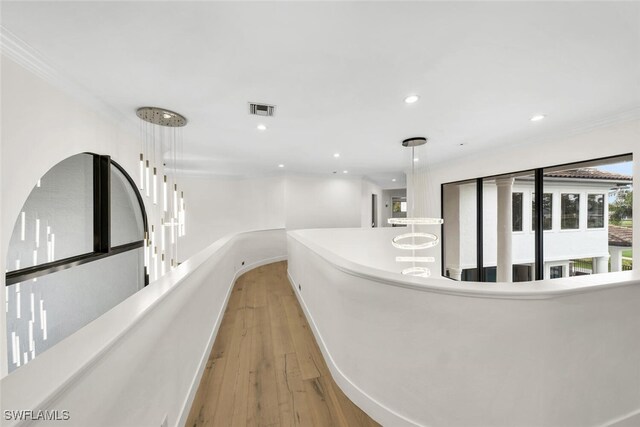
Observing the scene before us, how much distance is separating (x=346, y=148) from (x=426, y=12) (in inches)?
132

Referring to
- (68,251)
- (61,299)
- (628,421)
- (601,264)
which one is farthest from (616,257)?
(61,299)

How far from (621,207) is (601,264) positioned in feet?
2.96

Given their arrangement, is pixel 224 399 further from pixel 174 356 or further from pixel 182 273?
pixel 182 273

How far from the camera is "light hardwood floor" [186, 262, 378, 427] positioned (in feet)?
5.63

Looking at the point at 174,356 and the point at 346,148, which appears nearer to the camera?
the point at 174,356

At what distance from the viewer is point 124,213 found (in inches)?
163

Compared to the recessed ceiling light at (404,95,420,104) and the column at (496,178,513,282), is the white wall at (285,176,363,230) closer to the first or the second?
the column at (496,178,513,282)

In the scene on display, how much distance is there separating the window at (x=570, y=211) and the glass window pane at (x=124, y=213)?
7.10 m

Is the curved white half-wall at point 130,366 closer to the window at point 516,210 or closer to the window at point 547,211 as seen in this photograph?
the window at point 547,211

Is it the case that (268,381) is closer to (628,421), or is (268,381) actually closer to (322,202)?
(628,421)

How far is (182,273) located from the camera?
68.6 inches

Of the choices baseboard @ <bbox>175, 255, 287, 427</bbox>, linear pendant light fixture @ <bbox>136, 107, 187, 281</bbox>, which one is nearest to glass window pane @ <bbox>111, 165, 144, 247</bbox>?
linear pendant light fixture @ <bbox>136, 107, 187, 281</bbox>

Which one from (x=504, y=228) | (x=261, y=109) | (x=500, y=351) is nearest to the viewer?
(x=500, y=351)

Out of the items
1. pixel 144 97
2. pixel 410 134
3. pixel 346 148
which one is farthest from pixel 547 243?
pixel 144 97
